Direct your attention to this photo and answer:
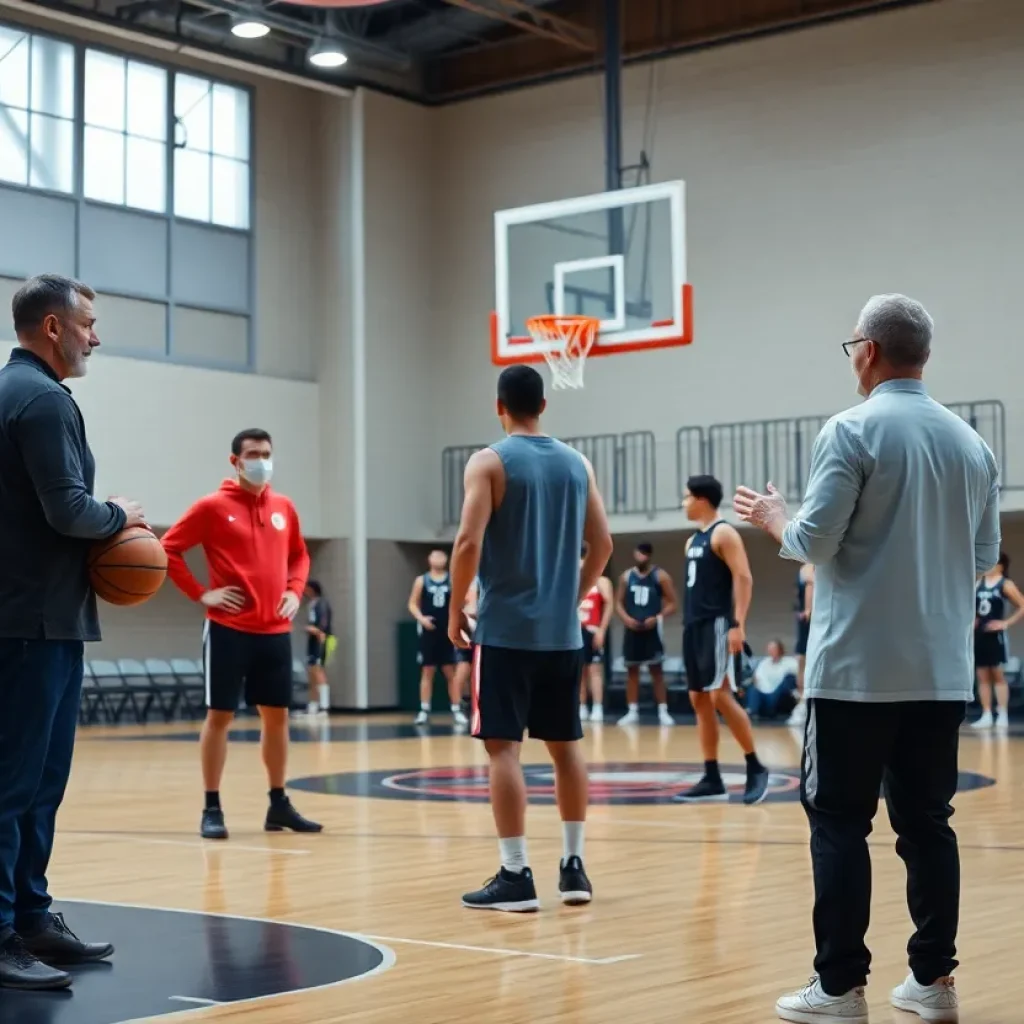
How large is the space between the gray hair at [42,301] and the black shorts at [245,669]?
3.74 m

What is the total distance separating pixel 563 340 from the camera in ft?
53.8

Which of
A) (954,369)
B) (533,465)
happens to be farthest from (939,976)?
(954,369)

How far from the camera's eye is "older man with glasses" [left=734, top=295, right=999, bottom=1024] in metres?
4.37

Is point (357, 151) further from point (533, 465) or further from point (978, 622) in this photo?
point (533, 465)

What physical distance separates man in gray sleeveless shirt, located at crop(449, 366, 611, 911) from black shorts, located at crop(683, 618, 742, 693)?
362 centimetres

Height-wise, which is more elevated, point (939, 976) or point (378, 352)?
point (378, 352)

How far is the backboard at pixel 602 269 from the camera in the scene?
54.9 ft

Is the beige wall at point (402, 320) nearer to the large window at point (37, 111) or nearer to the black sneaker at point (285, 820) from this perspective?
the large window at point (37, 111)

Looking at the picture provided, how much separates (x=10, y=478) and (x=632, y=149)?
19070mm

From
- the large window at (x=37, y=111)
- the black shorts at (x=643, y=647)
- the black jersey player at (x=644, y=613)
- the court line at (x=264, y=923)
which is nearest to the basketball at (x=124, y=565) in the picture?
the court line at (x=264, y=923)

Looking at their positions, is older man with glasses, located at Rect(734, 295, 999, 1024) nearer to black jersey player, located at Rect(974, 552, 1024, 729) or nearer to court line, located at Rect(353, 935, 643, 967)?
court line, located at Rect(353, 935, 643, 967)

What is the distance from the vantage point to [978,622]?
18.3 meters

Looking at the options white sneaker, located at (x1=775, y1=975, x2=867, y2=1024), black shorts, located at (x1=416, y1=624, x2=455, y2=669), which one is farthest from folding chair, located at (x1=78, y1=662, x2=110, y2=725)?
white sneaker, located at (x1=775, y1=975, x2=867, y2=1024)

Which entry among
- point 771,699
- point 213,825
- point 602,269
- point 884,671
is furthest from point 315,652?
point 884,671
